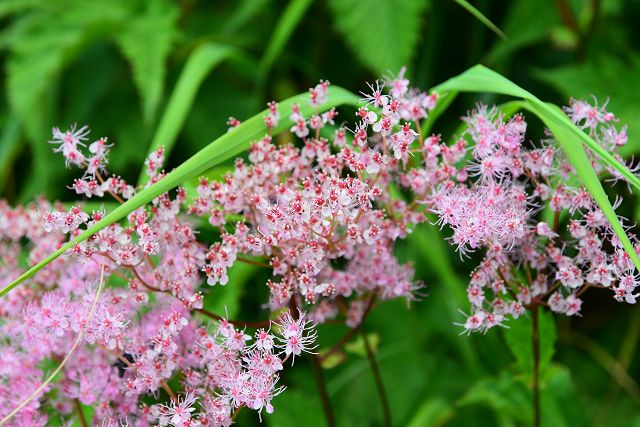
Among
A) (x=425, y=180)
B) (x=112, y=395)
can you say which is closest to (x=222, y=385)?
(x=112, y=395)

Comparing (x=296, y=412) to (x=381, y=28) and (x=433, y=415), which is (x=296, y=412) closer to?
(x=433, y=415)

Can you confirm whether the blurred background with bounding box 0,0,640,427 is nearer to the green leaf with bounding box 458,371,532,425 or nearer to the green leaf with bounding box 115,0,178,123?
the green leaf with bounding box 115,0,178,123

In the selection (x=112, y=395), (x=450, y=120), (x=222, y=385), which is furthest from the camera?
(x=450, y=120)

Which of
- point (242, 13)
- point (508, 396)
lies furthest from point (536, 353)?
point (242, 13)

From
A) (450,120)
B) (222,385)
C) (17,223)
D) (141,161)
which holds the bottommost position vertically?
(222,385)

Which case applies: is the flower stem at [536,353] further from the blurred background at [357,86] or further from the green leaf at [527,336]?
the blurred background at [357,86]

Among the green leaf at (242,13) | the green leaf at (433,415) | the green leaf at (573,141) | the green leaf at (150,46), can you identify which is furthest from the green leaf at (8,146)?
the green leaf at (573,141)

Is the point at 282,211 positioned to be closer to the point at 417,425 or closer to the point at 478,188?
the point at 478,188
